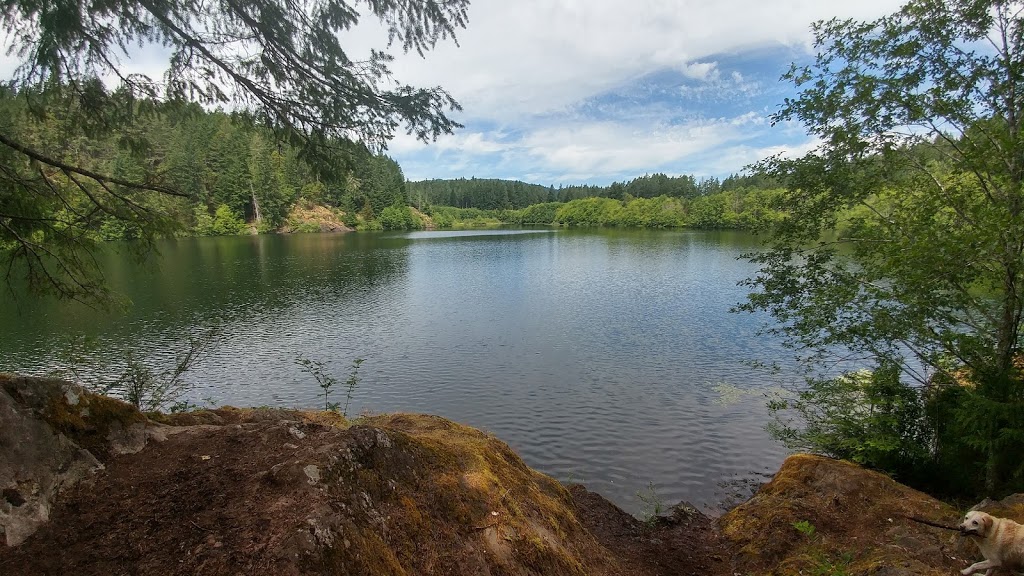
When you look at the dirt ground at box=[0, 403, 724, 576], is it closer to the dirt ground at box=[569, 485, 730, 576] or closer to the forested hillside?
the dirt ground at box=[569, 485, 730, 576]

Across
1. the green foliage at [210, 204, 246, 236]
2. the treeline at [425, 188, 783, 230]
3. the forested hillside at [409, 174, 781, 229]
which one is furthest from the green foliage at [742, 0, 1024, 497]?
the forested hillside at [409, 174, 781, 229]

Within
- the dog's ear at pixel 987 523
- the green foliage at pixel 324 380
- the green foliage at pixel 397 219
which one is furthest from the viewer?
the green foliage at pixel 397 219

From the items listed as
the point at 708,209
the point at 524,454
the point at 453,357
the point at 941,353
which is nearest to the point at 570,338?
the point at 453,357

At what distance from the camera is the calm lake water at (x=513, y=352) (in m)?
13.3

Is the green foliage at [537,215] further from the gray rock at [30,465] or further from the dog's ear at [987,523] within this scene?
the gray rock at [30,465]

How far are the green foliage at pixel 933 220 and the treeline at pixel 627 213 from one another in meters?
65.0

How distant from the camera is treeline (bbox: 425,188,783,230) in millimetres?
116625

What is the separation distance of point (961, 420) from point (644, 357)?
45.1 feet

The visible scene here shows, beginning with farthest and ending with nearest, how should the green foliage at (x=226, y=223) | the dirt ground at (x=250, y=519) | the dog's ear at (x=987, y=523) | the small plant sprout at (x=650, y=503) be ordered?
the green foliage at (x=226, y=223)
the small plant sprout at (x=650, y=503)
the dog's ear at (x=987, y=523)
the dirt ground at (x=250, y=519)

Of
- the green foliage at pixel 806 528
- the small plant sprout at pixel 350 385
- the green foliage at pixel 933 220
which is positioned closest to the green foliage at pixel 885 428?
the green foliage at pixel 933 220

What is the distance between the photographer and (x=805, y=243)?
34.3 feet

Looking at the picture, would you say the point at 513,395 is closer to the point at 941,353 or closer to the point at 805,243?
the point at 805,243

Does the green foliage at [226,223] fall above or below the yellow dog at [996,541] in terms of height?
above

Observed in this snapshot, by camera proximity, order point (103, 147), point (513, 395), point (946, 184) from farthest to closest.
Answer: point (513, 395), point (946, 184), point (103, 147)
